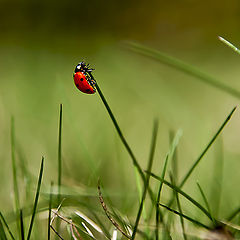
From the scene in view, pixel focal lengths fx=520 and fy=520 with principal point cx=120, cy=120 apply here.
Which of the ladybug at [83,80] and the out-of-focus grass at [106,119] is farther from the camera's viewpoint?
the out-of-focus grass at [106,119]

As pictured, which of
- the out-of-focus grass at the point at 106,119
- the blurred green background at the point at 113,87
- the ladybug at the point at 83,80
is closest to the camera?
the ladybug at the point at 83,80

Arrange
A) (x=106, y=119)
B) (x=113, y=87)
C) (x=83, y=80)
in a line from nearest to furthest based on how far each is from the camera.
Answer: (x=83, y=80)
(x=106, y=119)
(x=113, y=87)

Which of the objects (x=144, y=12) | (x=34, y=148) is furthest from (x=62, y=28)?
(x=34, y=148)

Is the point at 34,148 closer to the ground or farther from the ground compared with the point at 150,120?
closer to the ground

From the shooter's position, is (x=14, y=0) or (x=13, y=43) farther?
(x=14, y=0)

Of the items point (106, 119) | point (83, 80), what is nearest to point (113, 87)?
point (106, 119)

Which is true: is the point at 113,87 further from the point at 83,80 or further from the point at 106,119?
the point at 83,80

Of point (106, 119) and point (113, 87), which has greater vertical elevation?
point (113, 87)

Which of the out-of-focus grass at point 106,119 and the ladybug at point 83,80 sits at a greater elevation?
the out-of-focus grass at point 106,119

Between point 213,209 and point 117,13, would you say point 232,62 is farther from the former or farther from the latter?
point 213,209
